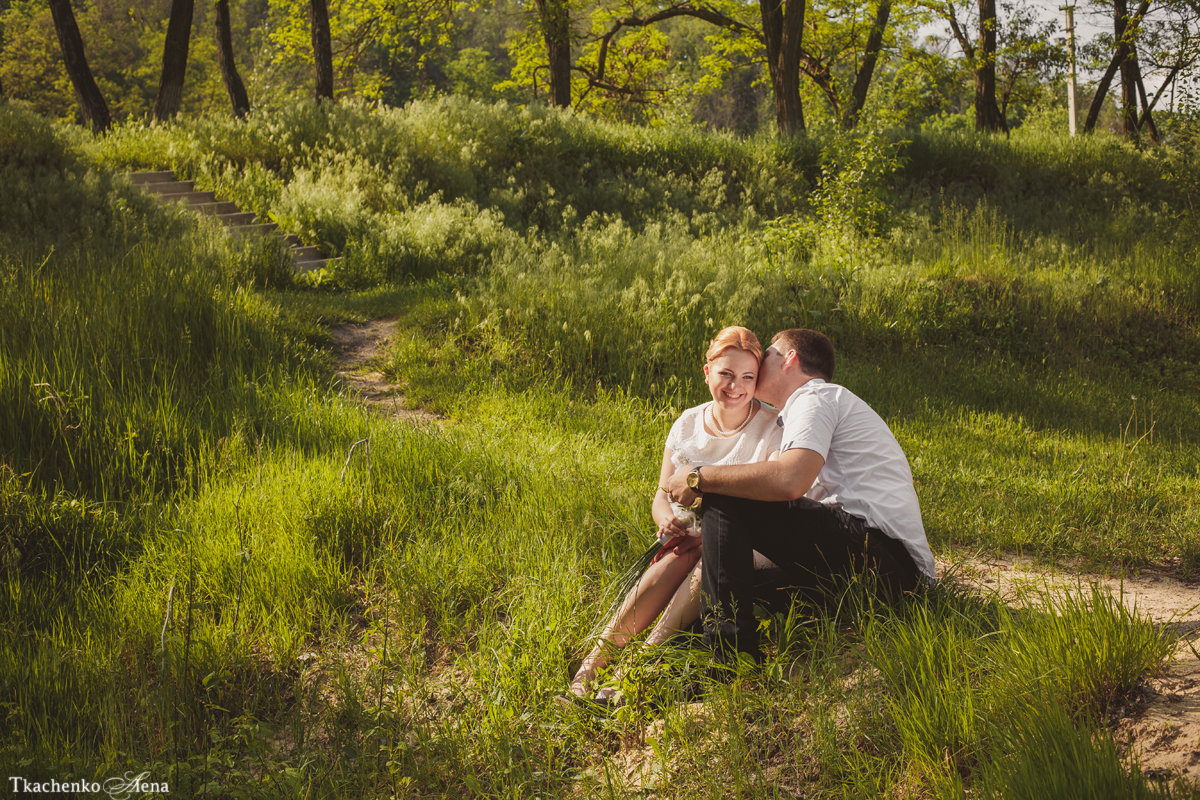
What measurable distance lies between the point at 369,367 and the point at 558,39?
15.6 meters

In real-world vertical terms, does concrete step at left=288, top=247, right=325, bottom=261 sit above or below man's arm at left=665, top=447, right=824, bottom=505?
above

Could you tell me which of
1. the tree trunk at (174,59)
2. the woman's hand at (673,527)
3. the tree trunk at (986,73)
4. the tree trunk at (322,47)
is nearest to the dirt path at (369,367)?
the woman's hand at (673,527)

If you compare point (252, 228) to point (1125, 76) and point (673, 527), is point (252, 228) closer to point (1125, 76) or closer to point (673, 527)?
point (673, 527)

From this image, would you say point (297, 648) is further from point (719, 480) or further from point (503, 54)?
point (503, 54)

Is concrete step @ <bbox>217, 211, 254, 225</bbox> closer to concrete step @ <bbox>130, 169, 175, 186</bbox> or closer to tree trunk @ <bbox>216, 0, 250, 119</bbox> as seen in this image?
concrete step @ <bbox>130, 169, 175, 186</bbox>

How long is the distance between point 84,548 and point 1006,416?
7.88 meters

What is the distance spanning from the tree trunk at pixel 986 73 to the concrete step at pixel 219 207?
1860cm

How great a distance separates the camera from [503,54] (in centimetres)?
6781

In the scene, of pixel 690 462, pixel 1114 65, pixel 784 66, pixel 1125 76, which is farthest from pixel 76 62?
pixel 1125 76

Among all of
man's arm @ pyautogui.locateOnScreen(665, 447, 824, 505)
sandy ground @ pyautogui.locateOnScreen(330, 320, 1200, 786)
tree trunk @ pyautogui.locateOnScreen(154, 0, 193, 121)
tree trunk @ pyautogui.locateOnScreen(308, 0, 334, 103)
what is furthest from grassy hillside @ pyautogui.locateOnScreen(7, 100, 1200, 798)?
tree trunk @ pyautogui.locateOnScreen(308, 0, 334, 103)

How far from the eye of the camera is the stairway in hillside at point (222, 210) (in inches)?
442

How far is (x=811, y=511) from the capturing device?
10.7 feet

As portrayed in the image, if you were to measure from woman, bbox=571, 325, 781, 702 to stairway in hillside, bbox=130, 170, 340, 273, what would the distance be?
329 inches

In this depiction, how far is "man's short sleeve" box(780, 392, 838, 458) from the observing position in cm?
324
